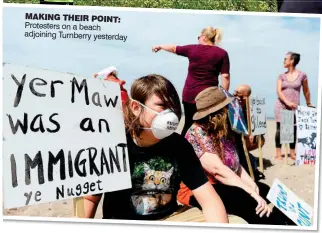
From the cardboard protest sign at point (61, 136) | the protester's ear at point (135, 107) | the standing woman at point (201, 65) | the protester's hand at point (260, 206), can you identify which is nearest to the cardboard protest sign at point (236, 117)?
the standing woman at point (201, 65)

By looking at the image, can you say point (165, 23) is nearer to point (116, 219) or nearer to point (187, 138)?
point (187, 138)

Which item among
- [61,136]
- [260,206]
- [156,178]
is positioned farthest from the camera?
[260,206]

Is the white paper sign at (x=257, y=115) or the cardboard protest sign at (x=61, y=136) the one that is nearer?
the cardboard protest sign at (x=61, y=136)

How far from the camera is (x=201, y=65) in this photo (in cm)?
502

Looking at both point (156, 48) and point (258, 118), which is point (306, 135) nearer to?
point (258, 118)

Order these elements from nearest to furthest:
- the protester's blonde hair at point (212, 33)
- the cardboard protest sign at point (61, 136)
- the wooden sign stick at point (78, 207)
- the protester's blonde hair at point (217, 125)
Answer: the cardboard protest sign at point (61, 136)
the wooden sign stick at point (78, 207)
the protester's blonde hair at point (212, 33)
the protester's blonde hair at point (217, 125)

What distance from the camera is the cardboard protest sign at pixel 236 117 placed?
509 centimetres

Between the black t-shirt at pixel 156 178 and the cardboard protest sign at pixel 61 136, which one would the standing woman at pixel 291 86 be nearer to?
the black t-shirt at pixel 156 178

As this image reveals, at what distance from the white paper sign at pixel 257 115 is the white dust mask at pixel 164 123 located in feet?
2.04

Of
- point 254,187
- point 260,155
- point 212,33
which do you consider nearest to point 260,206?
point 254,187

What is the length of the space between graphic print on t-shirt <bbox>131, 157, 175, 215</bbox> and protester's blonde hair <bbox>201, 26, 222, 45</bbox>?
99 cm

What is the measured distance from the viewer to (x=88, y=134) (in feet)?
16.0

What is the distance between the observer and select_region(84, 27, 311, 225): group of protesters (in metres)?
4.93

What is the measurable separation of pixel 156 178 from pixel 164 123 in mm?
427
